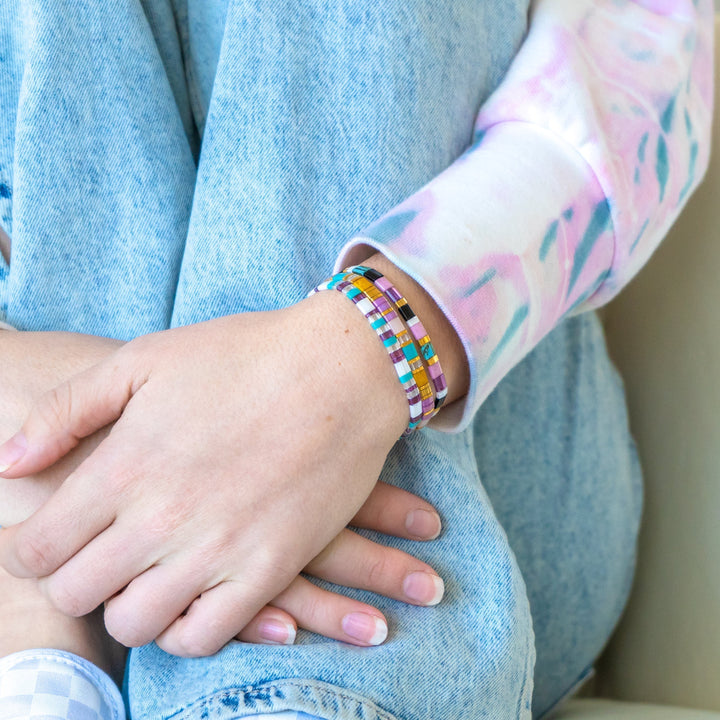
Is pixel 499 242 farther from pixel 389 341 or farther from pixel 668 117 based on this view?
pixel 668 117

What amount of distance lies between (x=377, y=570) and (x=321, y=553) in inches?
1.6

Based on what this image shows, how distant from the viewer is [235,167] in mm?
542

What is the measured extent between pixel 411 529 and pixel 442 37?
0.38 meters

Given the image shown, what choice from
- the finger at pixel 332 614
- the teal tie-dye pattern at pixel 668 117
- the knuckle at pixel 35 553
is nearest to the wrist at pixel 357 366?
the finger at pixel 332 614

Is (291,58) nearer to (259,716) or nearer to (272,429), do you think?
(272,429)

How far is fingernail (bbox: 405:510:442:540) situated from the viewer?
0.51m

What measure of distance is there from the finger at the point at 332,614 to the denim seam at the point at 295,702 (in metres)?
0.04

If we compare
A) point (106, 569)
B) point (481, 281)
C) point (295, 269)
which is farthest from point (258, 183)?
point (106, 569)

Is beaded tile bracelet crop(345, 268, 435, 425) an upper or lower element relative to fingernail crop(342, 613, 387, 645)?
upper

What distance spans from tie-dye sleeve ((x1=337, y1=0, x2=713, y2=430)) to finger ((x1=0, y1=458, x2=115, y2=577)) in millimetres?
233

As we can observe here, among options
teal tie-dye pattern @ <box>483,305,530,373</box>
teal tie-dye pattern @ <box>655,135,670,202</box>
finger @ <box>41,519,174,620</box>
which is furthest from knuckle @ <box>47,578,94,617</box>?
teal tie-dye pattern @ <box>655,135,670,202</box>

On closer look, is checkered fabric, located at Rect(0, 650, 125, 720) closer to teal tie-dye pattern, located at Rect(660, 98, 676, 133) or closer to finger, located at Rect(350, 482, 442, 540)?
finger, located at Rect(350, 482, 442, 540)

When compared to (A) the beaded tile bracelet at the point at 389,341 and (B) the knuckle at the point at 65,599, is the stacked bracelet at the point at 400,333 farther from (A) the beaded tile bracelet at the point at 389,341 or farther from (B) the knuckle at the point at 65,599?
(B) the knuckle at the point at 65,599

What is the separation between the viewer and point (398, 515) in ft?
1.69
